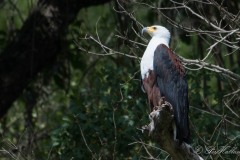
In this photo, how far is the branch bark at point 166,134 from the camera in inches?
216

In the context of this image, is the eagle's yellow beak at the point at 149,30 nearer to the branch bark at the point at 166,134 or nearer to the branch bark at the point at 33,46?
the branch bark at the point at 166,134

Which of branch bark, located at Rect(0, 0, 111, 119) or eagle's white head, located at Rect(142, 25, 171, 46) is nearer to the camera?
eagle's white head, located at Rect(142, 25, 171, 46)

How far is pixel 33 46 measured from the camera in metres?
8.11

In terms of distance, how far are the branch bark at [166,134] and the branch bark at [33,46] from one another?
2843mm

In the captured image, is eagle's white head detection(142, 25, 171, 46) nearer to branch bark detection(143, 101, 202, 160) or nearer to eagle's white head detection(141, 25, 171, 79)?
eagle's white head detection(141, 25, 171, 79)

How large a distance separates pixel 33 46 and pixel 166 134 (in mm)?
2891

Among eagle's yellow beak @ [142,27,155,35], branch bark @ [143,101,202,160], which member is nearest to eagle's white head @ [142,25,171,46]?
eagle's yellow beak @ [142,27,155,35]

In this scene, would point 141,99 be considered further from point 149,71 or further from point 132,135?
point 149,71

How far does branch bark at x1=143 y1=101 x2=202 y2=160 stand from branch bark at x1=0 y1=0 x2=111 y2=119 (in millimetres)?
2843

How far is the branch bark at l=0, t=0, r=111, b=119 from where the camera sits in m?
8.18

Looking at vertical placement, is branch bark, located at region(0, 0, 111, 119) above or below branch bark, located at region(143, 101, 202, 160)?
above

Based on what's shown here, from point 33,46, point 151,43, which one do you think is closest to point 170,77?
point 151,43

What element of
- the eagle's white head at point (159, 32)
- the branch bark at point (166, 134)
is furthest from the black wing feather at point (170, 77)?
the branch bark at point (166, 134)

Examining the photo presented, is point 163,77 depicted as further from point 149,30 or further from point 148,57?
point 149,30
